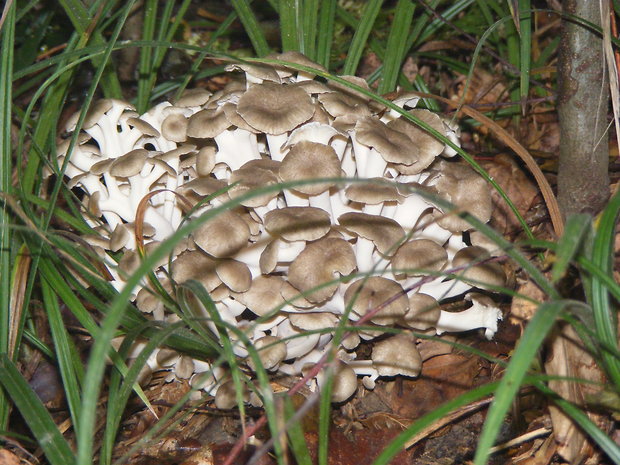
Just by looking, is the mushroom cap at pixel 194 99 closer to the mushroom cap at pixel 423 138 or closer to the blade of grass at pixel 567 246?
the mushroom cap at pixel 423 138

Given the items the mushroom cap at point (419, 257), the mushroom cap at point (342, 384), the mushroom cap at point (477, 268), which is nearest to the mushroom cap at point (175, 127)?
the mushroom cap at point (419, 257)

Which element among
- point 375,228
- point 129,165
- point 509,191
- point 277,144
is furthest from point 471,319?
point 129,165

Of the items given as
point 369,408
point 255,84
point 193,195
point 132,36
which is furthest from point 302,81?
point 132,36

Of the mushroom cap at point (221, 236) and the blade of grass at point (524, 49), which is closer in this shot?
the mushroom cap at point (221, 236)

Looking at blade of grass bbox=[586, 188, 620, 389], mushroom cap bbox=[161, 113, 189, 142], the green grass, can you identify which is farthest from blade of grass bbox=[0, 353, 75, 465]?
blade of grass bbox=[586, 188, 620, 389]

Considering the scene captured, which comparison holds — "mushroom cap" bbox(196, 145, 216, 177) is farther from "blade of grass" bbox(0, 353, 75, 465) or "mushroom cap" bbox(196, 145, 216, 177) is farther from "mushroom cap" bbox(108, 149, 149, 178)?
"blade of grass" bbox(0, 353, 75, 465)

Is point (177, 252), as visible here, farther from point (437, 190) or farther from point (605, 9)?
point (605, 9)
